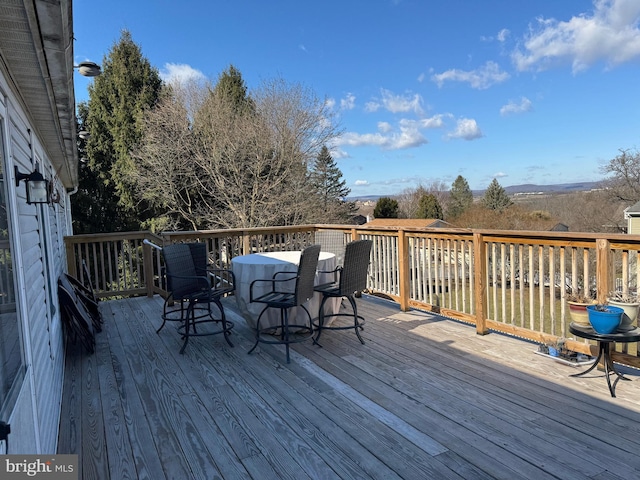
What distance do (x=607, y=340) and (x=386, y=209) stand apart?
28638 mm

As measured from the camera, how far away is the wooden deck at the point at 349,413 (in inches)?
77.8

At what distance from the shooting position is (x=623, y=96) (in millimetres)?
17797

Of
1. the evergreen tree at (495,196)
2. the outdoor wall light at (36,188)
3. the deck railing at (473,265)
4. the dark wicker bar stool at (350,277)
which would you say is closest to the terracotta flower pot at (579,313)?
the deck railing at (473,265)

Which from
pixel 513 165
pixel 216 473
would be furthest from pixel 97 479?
pixel 513 165

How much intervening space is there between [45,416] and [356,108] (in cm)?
2324

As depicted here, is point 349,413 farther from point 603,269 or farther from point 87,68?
point 87,68

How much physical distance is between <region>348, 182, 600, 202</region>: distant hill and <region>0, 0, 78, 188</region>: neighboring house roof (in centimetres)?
2360

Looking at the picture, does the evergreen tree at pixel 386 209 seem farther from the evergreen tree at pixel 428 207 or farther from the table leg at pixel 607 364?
the table leg at pixel 607 364

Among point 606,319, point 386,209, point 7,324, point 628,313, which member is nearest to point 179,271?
point 7,324

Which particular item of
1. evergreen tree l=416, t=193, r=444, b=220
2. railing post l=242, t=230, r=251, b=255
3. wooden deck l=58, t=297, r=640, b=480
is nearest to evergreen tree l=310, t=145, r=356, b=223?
railing post l=242, t=230, r=251, b=255

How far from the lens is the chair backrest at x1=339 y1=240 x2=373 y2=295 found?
12.1 ft

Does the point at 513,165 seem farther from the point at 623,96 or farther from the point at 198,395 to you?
the point at 198,395

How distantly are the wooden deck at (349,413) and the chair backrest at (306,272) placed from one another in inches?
20.9

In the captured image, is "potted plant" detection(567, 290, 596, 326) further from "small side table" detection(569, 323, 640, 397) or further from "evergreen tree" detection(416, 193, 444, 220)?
"evergreen tree" detection(416, 193, 444, 220)
